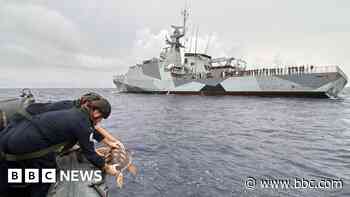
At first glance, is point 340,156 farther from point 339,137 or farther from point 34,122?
point 34,122

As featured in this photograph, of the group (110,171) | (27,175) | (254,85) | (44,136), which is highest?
(254,85)

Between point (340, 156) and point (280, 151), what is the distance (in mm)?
2039

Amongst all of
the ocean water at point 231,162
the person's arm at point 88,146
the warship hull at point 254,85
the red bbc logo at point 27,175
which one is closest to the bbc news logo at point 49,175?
the red bbc logo at point 27,175

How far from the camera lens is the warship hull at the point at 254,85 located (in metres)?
34.2

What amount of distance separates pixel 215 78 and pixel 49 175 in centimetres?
4372

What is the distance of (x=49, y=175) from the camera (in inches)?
94.7

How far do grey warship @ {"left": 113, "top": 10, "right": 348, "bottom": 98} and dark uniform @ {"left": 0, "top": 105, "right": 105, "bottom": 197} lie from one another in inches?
1546

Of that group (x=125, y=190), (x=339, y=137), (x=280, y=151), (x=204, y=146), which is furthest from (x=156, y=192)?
(x=339, y=137)

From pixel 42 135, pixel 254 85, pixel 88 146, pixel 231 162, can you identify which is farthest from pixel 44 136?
pixel 254 85

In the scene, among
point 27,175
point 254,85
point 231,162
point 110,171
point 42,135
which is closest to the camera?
point 42,135

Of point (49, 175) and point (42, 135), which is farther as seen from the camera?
point (49, 175)

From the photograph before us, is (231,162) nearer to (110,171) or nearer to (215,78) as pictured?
(110,171)

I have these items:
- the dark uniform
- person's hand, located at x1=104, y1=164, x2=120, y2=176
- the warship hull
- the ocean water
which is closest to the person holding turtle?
the dark uniform

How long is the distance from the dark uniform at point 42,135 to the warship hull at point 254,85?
39.3 metres
